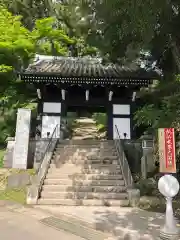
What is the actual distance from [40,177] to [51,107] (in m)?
5.12

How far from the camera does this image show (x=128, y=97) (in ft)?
41.6

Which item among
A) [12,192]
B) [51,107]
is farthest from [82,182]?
[51,107]

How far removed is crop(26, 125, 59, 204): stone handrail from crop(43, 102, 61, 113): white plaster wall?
224 cm

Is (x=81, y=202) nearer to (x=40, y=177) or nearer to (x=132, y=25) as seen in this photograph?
(x=40, y=177)

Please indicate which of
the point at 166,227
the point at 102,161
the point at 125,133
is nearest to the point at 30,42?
the point at 125,133

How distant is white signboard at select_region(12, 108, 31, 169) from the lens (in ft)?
32.6

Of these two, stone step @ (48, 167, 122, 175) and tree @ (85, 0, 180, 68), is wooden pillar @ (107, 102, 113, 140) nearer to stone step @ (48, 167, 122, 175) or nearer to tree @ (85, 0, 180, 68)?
tree @ (85, 0, 180, 68)

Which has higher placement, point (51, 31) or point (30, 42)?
point (51, 31)

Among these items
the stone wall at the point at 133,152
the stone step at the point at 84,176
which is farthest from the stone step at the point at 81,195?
the stone wall at the point at 133,152

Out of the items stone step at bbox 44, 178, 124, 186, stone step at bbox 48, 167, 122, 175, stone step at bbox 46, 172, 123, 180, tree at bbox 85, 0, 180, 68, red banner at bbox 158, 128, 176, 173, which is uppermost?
tree at bbox 85, 0, 180, 68

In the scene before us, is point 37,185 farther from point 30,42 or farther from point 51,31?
point 51,31

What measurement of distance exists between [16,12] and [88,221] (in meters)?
20.0

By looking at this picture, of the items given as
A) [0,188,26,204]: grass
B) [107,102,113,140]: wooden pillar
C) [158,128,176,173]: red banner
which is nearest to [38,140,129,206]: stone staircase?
[0,188,26,204]: grass

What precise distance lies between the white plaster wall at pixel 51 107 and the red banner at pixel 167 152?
315 inches
